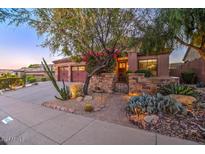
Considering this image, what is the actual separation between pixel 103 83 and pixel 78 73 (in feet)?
25.5

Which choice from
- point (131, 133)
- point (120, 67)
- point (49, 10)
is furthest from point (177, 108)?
point (120, 67)

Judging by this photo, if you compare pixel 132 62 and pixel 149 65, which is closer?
pixel 149 65

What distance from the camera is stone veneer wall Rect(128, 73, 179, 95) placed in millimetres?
5867

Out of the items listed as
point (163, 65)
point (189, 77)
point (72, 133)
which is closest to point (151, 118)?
point (72, 133)

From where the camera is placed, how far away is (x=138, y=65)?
11203 millimetres

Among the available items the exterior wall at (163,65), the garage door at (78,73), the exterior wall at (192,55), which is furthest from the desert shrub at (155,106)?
the exterior wall at (192,55)

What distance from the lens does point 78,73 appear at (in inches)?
586

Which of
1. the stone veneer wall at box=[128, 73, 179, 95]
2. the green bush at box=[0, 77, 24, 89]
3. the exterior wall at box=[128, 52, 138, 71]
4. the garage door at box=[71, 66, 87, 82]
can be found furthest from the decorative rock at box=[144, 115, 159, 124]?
the green bush at box=[0, 77, 24, 89]

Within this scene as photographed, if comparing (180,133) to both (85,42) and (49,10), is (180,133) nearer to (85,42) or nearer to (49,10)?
(85,42)

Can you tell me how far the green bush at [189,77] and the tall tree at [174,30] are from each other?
21.6 ft

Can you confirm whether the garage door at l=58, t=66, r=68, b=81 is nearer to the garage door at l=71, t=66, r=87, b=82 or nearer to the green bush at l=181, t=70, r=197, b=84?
the garage door at l=71, t=66, r=87, b=82

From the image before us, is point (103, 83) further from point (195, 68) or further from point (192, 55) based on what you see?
point (192, 55)
